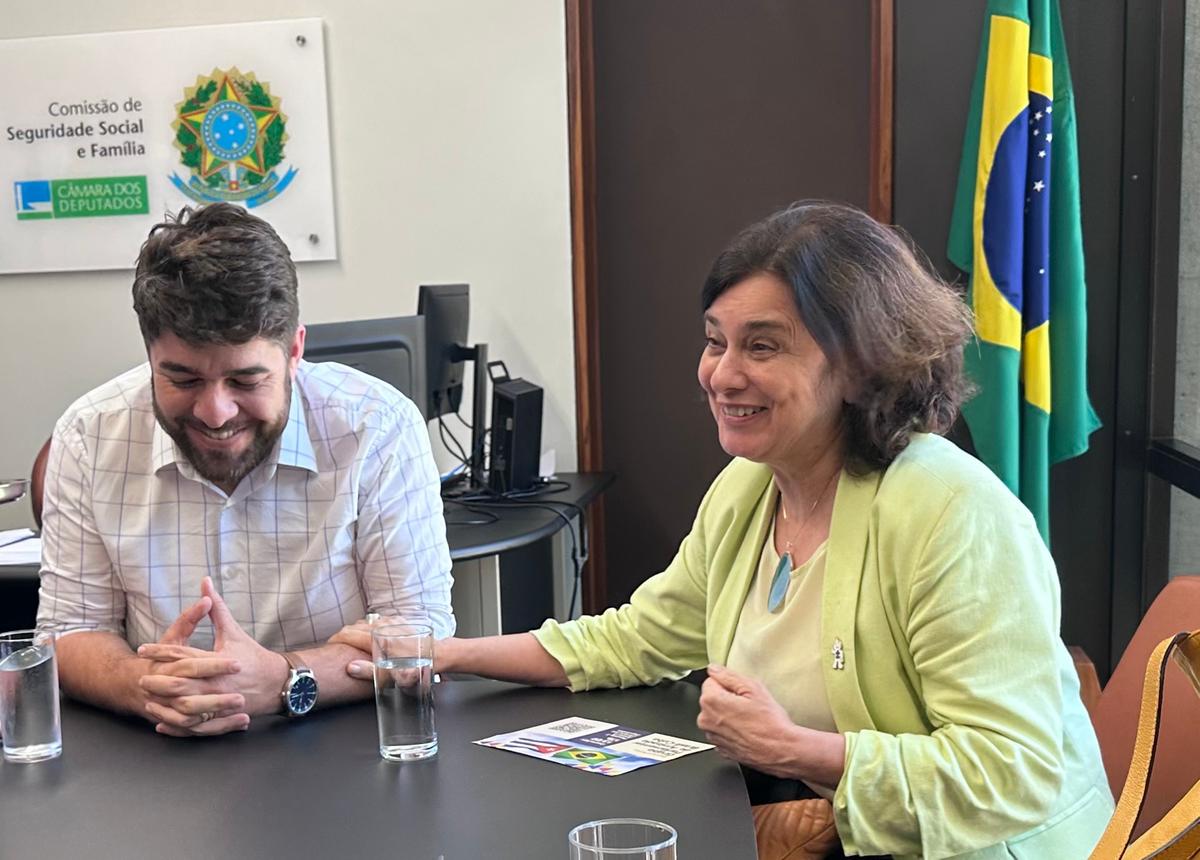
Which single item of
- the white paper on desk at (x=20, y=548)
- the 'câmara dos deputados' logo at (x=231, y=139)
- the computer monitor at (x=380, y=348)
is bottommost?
the white paper on desk at (x=20, y=548)

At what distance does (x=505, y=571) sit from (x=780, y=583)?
1.47m

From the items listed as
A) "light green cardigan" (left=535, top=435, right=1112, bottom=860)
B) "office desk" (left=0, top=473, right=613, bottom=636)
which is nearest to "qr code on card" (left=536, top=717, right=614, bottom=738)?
"light green cardigan" (left=535, top=435, right=1112, bottom=860)

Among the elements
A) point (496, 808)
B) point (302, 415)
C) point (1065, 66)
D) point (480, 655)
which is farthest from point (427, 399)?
point (496, 808)

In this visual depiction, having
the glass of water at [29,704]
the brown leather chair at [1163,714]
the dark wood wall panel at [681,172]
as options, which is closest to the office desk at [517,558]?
the dark wood wall panel at [681,172]

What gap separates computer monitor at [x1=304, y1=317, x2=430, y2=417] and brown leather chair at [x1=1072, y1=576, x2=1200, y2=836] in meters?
1.57

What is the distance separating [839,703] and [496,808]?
1.45 feet

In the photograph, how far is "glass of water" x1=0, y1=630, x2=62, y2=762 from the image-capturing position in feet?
4.65

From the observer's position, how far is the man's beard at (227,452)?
5.75 ft

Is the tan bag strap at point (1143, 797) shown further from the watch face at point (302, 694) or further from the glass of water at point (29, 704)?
the glass of water at point (29, 704)

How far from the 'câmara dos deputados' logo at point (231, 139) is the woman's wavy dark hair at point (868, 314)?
265 cm

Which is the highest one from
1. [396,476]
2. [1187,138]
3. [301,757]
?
[1187,138]

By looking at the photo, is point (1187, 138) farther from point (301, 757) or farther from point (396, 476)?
point (301, 757)

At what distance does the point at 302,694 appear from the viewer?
5.05ft

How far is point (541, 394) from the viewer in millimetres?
3322
